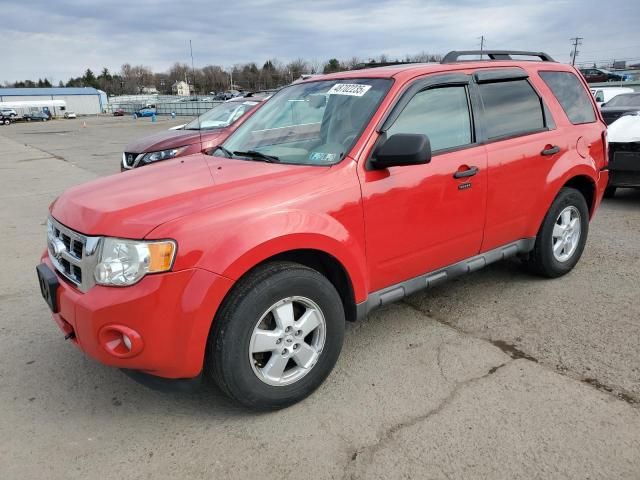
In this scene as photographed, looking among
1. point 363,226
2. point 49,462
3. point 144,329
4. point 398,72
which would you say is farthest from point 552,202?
point 49,462

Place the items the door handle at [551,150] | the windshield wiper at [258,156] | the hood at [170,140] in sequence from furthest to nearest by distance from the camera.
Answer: the hood at [170,140] < the door handle at [551,150] < the windshield wiper at [258,156]

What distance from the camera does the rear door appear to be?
12.1 ft

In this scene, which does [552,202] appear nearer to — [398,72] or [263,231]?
[398,72]

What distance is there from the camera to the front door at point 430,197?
10.1 ft

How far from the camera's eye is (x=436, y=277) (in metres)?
3.53

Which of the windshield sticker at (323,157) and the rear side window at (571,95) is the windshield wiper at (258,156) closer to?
the windshield sticker at (323,157)

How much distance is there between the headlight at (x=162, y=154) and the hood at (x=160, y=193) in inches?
177

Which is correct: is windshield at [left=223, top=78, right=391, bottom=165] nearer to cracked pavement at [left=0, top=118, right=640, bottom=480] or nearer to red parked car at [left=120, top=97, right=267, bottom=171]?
cracked pavement at [left=0, top=118, right=640, bottom=480]

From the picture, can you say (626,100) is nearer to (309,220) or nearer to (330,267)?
(330,267)

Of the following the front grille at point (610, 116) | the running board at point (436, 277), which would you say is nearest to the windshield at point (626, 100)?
the front grille at point (610, 116)

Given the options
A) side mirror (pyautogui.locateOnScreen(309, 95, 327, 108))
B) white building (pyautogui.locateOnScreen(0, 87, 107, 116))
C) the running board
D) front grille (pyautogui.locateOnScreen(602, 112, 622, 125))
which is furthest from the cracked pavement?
white building (pyautogui.locateOnScreen(0, 87, 107, 116))

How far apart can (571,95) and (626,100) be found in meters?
8.81

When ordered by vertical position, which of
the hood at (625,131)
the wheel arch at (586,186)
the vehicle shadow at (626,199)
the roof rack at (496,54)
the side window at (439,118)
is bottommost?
the vehicle shadow at (626,199)

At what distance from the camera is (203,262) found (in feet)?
7.84
